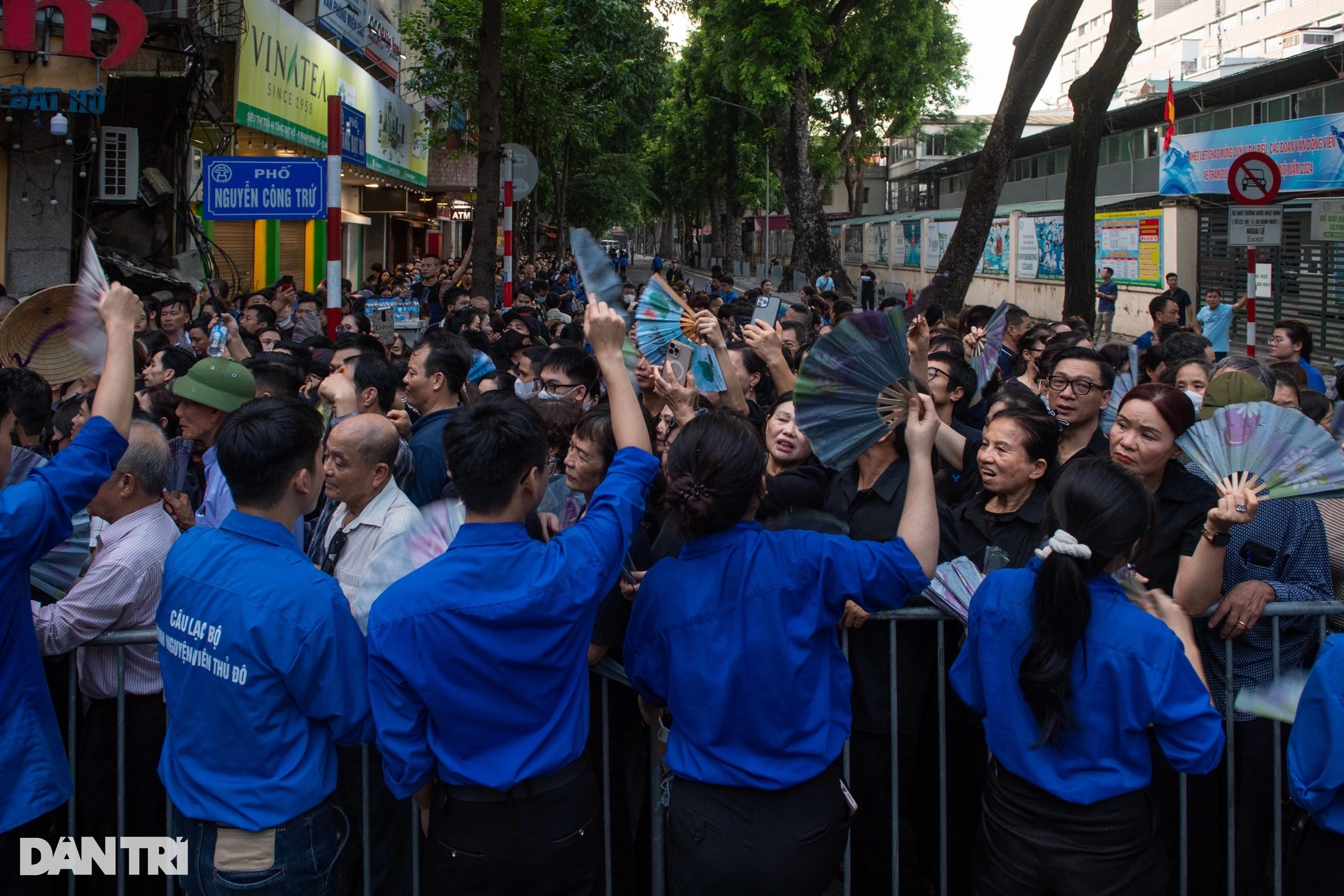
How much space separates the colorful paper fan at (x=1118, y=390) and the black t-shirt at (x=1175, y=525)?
1.33ft

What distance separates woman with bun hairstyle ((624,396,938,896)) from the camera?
266 cm

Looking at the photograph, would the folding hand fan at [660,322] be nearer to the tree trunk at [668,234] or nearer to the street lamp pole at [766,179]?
the street lamp pole at [766,179]

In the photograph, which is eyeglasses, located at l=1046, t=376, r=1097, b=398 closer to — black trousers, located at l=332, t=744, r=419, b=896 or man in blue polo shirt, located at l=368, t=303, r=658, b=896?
man in blue polo shirt, located at l=368, t=303, r=658, b=896

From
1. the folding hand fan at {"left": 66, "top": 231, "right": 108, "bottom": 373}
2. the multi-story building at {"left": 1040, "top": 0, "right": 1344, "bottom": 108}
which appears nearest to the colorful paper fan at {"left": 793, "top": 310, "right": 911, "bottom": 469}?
the folding hand fan at {"left": 66, "top": 231, "right": 108, "bottom": 373}

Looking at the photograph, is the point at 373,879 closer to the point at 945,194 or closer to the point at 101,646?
the point at 101,646

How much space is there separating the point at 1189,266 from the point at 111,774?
24.3 meters

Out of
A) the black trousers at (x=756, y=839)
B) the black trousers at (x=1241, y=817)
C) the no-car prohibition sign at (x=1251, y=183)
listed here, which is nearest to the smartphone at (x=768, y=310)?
the black trousers at (x=1241, y=817)

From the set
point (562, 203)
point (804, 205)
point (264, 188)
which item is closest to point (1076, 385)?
point (264, 188)

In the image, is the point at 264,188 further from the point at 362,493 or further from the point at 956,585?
the point at 956,585

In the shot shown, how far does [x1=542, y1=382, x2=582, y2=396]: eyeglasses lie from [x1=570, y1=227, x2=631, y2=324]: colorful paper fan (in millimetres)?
2331

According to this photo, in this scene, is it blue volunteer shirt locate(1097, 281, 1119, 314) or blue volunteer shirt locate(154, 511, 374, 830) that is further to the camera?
blue volunteer shirt locate(1097, 281, 1119, 314)

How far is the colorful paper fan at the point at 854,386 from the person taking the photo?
2.90m

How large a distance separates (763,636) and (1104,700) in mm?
794

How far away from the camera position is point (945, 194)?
5056 centimetres
